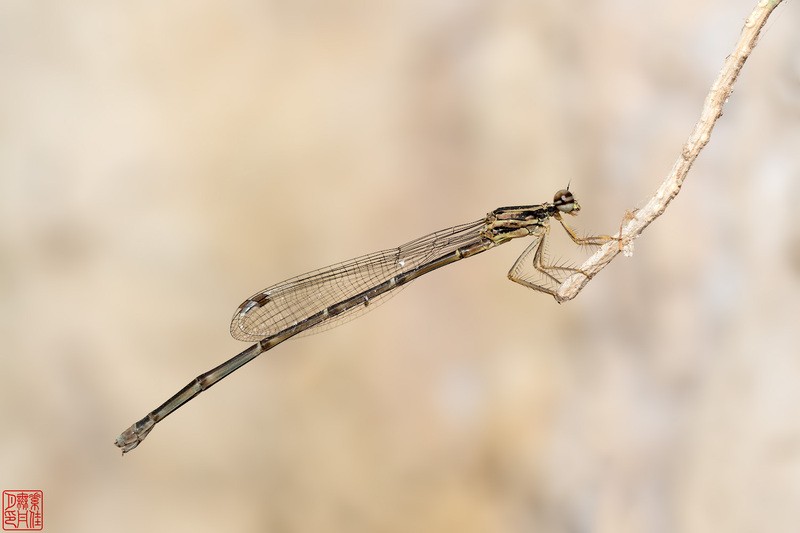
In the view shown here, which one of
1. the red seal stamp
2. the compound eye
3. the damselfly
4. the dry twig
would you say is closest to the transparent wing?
the damselfly

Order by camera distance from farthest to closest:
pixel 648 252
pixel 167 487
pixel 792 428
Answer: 1. pixel 167 487
2. pixel 648 252
3. pixel 792 428

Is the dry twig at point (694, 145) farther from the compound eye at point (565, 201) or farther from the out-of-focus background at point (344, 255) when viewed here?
the out-of-focus background at point (344, 255)

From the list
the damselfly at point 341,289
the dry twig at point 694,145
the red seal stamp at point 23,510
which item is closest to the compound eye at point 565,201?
the damselfly at point 341,289

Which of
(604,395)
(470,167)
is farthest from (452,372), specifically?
(470,167)

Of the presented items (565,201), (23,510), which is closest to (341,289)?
(565,201)

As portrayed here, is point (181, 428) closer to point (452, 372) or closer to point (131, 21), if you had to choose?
point (452, 372)

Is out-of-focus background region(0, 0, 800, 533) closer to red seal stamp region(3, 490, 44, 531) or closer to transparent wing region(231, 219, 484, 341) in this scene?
red seal stamp region(3, 490, 44, 531)
